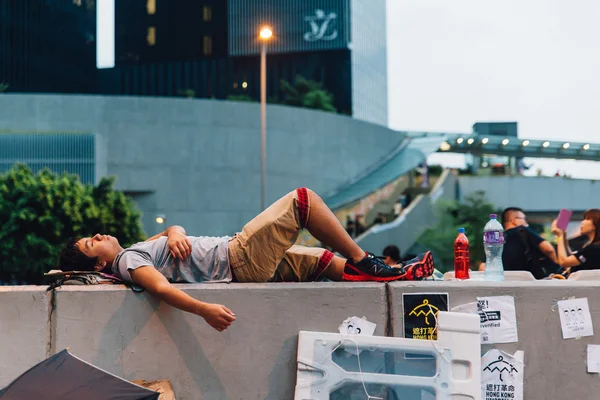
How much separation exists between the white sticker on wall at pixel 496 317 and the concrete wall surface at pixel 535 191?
50390mm

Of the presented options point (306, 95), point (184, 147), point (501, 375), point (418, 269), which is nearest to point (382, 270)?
point (418, 269)

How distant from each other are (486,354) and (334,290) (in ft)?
3.51

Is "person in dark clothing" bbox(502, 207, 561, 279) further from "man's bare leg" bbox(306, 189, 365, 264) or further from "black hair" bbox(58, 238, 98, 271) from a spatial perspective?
"black hair" bbox(58, 238, 98, 271)

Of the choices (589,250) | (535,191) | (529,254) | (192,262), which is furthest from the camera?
(535,191)

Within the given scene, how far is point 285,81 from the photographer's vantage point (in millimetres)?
72562

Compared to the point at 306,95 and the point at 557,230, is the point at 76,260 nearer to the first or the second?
the point at 557,230

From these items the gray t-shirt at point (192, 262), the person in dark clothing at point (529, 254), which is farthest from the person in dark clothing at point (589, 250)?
the gray t-shirt at point (192, 262)

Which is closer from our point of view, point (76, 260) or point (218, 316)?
point (218, 316)

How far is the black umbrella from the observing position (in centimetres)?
450

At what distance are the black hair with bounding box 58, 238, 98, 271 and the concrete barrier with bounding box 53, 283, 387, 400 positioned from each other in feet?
1.95

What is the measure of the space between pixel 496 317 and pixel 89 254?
290 centimetres

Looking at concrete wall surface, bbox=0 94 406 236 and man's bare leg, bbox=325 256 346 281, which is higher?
concrete wall surface, bbox=0 94 406 236

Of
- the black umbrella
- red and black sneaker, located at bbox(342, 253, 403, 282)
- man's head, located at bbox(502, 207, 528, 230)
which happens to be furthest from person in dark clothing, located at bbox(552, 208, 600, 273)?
the black umbrella

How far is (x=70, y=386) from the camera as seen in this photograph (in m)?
4.54
